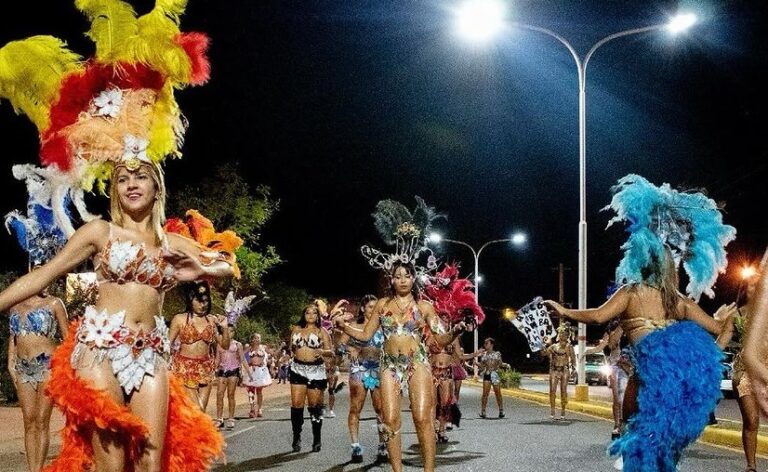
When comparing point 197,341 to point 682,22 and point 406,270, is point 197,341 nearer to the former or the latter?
point 406,270

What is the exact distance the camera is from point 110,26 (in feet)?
17.4

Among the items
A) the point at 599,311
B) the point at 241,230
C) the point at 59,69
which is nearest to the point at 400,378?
the point at 599,311

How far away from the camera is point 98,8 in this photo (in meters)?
5.39

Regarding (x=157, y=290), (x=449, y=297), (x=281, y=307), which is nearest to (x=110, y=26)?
(x=157, y=290)

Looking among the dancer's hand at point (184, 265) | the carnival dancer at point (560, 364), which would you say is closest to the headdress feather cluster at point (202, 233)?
the dancer's hand at point (184, 265)

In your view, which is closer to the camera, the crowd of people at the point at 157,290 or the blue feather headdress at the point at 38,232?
the crowd of people at the point at 157,290

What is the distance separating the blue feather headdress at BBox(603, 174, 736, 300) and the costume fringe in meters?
3.80

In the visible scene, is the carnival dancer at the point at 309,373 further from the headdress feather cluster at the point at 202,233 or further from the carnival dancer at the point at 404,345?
the headdress feather cluster at the point at 202,233

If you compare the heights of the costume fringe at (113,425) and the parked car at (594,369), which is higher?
the parked car at (594,369)

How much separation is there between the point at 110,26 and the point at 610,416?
1549 centimetres

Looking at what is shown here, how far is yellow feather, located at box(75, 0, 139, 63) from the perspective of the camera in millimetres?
5203

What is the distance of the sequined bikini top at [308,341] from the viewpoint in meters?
12.3

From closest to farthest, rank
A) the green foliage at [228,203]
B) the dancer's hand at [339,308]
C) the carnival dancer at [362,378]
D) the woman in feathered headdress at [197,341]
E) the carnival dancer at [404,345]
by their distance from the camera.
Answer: the carnival dancer at [404,345] → the dancer's hand at [339,308] → the woman in feathered headdress at [197,341] → the carnival dancer at [362,378] → the green foliage at [228,203]

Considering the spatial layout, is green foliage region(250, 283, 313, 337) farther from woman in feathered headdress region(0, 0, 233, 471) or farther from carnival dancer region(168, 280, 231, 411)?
woman in feathered headdress region(0, 0, 233, 471)
